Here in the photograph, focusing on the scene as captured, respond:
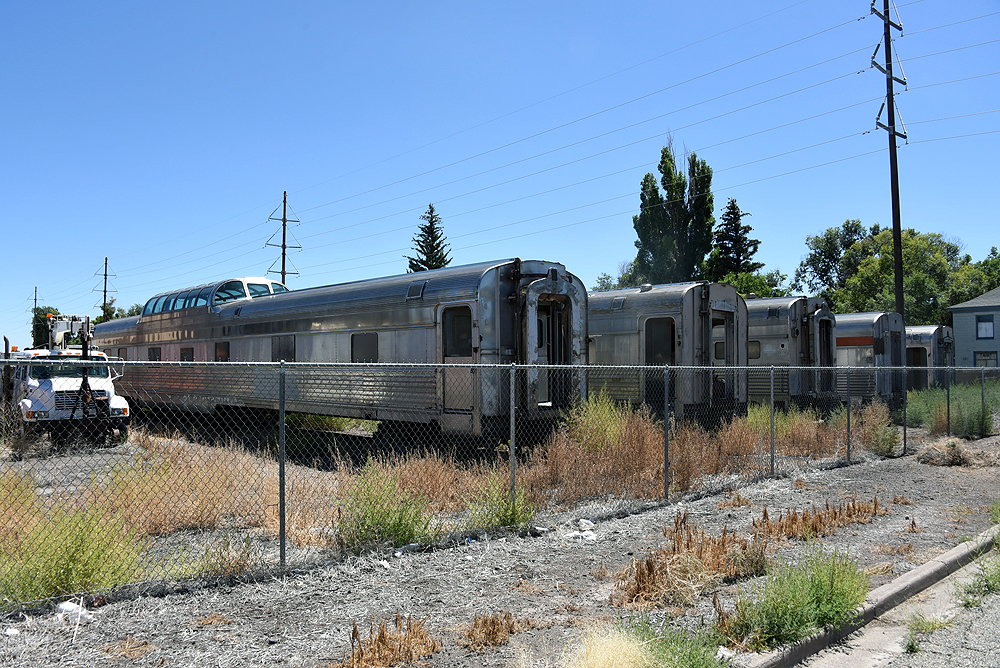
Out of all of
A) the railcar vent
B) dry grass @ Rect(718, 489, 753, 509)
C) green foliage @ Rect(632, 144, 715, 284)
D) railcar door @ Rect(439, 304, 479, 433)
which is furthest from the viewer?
green foliage @ Rect(632, 144, 715, 284)

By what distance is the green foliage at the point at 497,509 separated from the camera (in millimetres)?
6812

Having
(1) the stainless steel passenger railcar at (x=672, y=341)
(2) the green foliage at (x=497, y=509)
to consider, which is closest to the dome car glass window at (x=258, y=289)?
(1) the stainless steel passenger railcar at (x=672, y=341)

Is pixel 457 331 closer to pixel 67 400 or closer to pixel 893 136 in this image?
pixel 67 400

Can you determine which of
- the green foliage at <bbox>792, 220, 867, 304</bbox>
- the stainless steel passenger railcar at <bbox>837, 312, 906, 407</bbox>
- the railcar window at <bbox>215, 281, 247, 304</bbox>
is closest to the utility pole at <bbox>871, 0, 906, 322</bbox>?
the stainless steel passenger railcar at <bbox>837, 312, 906, 407</bbox>

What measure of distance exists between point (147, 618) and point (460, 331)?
6.88 m

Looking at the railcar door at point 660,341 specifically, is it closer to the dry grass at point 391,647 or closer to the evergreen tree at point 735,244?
the dry grass at point 391,647

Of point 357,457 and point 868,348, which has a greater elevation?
point 868,348

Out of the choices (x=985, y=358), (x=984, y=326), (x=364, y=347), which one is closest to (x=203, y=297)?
(x=364, y=347)

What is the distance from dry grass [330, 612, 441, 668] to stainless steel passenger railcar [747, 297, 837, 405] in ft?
45.2

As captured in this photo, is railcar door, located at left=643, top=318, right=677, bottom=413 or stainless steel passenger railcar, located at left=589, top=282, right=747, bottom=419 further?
railcar door, located at left=643, top=318, right=677, bottom=413

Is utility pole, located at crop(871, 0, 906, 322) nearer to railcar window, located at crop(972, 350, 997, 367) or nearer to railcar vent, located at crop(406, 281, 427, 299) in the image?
railcar vent, located at crop(406, 281, 427, 299)

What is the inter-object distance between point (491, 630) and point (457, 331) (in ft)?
23.0

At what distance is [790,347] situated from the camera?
16750 millimetres

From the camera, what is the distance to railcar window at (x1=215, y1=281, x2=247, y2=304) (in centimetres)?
1716
